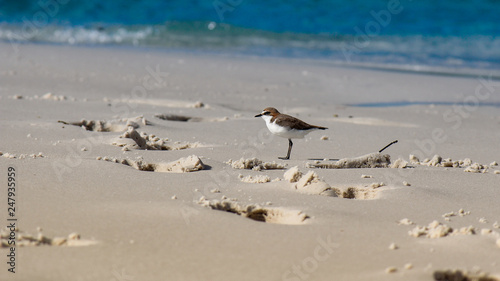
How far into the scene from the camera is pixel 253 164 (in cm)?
405

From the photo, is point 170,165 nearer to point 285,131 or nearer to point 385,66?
point 285,131

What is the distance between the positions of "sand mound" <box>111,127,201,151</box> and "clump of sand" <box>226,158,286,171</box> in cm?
74

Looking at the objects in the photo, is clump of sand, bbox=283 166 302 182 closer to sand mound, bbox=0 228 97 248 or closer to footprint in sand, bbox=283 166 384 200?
footprint in sand, bbox=283 166 384 200

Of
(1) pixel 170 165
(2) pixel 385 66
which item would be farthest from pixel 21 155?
(2) pixel 385 66

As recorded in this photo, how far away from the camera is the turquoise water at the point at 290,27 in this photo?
50.0ft

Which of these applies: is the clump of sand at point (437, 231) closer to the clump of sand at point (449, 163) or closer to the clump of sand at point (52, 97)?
the clump of sand at point (449, 163)

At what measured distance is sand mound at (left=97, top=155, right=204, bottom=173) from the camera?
3881 mm

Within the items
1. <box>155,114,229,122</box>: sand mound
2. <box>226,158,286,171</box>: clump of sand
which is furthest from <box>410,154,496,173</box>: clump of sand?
<box>155,114,229,122</box>: sand mound

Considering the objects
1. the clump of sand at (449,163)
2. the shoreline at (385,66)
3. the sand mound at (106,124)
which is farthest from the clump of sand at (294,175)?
the shoreline at (385,66)

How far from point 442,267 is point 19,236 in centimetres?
185

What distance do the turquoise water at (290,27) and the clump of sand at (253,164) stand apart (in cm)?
927

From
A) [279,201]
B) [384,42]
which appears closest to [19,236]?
[279,201]

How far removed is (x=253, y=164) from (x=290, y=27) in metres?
15.9

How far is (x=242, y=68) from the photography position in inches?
425
